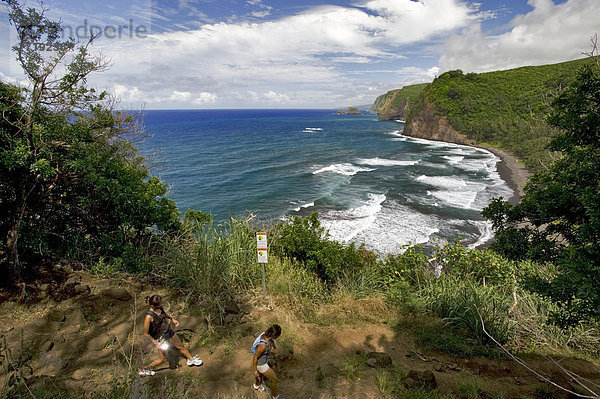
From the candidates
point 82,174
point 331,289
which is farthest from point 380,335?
point 82,174

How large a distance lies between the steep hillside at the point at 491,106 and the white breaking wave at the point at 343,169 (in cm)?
2789

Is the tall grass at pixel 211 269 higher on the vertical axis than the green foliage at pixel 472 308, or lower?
higher

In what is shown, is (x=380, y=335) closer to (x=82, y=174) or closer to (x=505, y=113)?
(x=82, y=174)

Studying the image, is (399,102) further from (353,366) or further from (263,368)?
(263,368)

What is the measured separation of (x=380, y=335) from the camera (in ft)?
20.9

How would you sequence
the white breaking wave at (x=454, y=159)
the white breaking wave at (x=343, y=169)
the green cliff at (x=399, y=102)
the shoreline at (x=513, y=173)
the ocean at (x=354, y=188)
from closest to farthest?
the ocean at (x=354, y=188) → the shoreline at (x=513, y=173) → the white breaking wave at (x=343, y=169) → the white breaking wave at (x=454, y=159) → the green cliff at (x=399, y=102)

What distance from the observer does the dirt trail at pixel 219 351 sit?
4371 mm

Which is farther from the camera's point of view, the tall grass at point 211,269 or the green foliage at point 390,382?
the tall grass at point 211,269

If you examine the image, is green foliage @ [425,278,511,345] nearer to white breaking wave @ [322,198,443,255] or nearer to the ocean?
the ocean

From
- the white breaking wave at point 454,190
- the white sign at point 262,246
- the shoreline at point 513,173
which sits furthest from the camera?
the shoreline at point 513,173

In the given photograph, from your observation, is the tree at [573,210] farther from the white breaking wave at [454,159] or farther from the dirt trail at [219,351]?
the white breaking wave at [454,159]

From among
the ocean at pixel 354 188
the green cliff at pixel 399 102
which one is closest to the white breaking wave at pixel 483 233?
the ocean at pixel 354 188

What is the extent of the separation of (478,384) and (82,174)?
26.7ft

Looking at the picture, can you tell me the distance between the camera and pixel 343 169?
42.2 m
